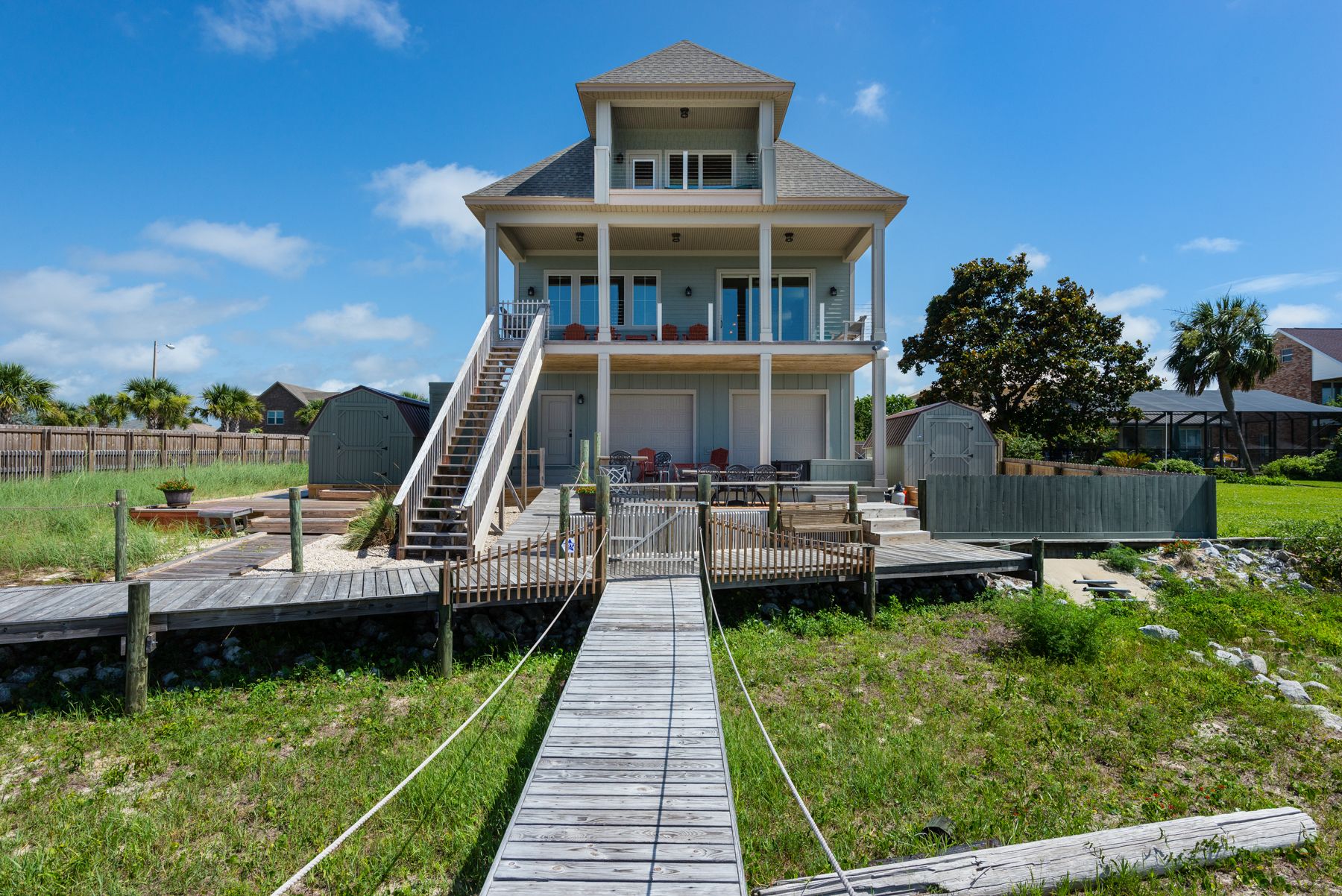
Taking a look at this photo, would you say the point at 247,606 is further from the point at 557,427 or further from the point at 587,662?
the point at 557,427

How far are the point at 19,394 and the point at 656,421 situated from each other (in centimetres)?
2496

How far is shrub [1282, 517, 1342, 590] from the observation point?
12445 mm

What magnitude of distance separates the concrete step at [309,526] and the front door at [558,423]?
19.9ft

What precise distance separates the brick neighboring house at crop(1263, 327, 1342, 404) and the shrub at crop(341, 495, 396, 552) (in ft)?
158

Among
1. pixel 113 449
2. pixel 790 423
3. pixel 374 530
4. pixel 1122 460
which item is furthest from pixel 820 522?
pixel 113 449

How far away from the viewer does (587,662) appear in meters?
6.62

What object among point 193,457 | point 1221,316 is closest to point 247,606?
point 193,457

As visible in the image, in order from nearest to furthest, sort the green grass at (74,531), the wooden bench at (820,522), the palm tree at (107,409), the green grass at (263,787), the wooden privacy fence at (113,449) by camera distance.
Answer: the green grass at (263,787) → the green grass at (74,531) → the wooden bench at (820,522) → the wooden privacy fence at (113,449) → the palm tree at (107,409)

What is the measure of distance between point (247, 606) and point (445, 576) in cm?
214

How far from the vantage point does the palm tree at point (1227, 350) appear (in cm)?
3014

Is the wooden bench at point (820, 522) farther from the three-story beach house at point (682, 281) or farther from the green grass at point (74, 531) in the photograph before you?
the green grass at point (74, 531)

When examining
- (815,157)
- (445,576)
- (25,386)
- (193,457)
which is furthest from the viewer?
(25,386)

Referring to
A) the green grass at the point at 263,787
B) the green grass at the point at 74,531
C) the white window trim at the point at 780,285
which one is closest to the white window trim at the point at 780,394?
the white window trim at the point at 780,285

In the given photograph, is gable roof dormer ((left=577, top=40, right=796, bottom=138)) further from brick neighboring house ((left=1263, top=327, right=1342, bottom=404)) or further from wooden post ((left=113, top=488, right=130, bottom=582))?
brick neighboring house ((left=1263, top=327, right=1342, bottom=404))
